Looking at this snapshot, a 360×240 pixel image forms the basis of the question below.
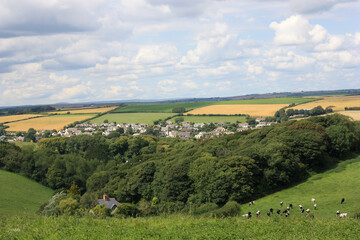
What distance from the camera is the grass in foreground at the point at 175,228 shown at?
11438 millimetres

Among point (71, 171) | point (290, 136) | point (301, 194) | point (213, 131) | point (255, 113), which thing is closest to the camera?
point (301, 194)

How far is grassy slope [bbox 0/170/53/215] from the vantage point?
168ft

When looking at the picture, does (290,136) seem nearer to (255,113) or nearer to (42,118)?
(255,113)

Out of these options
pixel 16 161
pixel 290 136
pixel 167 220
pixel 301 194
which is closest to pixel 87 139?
pixel 16 161

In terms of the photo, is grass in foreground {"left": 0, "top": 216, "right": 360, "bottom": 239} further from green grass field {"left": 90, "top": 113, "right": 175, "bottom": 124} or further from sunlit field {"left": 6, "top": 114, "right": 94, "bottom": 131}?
green grass field {"left": 90, "top": 113, "right": 175, "bottom": 124}

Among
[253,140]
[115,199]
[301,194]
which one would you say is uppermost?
[253,140]

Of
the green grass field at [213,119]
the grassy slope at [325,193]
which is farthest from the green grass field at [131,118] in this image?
the grassy slope at [325,193]

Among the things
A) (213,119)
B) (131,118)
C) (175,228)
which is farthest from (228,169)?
(131,118)

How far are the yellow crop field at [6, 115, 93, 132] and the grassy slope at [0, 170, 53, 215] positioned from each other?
283ft

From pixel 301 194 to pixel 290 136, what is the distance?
14939mm

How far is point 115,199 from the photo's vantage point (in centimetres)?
5300

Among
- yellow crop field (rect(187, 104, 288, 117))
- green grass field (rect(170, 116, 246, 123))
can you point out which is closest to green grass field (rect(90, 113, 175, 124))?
green grass field (rect(170, 116, 246, 123))

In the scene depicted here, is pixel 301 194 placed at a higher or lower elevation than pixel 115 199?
higher

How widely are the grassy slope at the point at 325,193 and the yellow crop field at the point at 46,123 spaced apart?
13710 cm
